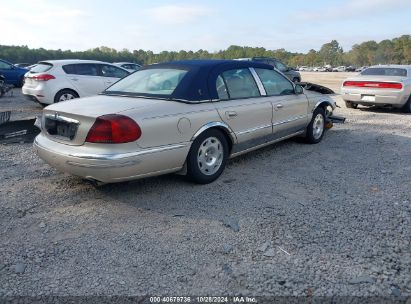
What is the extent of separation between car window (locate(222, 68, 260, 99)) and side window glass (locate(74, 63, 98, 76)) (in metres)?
6.72

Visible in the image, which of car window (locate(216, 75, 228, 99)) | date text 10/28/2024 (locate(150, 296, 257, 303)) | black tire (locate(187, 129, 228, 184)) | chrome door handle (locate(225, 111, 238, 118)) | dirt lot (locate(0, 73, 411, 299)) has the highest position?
car window (locate(216, 75, 228, 99))

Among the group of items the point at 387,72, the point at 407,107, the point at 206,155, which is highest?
the point at 387,72

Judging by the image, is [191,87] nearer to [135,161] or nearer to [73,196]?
[135,161]

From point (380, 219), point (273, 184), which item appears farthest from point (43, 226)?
point (380, 219)

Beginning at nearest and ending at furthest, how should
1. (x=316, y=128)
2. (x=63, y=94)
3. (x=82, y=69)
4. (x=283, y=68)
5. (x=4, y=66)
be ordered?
(x=316, y=128), (x=63, y=94), (x=82, y=69), (x=4, y=66), (x=283, y=68)

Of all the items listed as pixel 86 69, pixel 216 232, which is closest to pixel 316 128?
pixel 216 232

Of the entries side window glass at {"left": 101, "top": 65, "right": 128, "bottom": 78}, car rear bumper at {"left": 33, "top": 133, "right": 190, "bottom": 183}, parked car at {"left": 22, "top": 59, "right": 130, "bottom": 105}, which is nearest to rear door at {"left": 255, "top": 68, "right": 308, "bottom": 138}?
car rear bumper at {"left": 33, "top": 133, "right": 190, "bottom": 183}

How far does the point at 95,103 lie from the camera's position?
4176 mm

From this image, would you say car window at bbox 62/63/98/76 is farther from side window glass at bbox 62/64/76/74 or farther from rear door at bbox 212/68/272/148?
rear door at bbox 212/68/272/148

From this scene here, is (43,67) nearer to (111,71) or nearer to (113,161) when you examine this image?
(111,71)

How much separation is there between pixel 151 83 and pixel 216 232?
2.27 metres

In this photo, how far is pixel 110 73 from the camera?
10906 millimetres

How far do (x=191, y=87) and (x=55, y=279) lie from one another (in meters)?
2.59

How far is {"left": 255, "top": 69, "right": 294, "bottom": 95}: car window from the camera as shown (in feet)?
17.7
